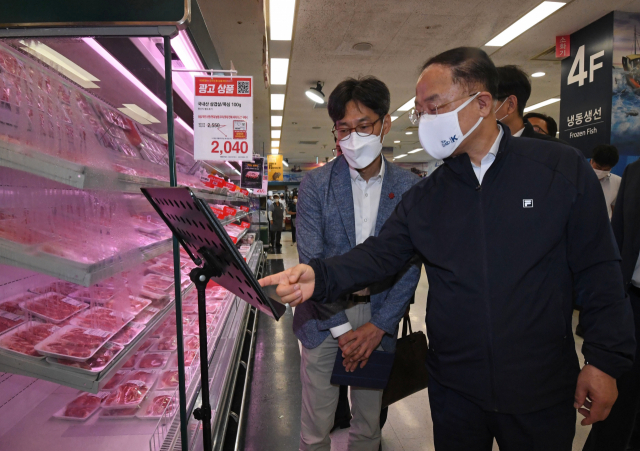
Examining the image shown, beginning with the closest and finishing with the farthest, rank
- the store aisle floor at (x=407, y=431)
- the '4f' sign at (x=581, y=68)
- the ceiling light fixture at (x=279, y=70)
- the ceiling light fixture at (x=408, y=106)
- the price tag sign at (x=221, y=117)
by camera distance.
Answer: the store aisle floor at (x=407, y=431) → the price tag sign at (x=221, y=117) → the '4f' sign at (x=581, y=68) → the ceiling light fixture at (x=279, y=70) → the ceiling light fixture at (x=408, y=106)

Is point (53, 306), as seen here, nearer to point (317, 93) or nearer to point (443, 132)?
point (443, 132)

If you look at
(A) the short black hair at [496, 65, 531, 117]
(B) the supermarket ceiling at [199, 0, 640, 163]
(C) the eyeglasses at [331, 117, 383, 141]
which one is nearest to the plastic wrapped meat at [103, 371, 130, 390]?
(C) the eyeglasses at [331, 117, 383, 141]

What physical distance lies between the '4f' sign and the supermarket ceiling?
0.42 metres

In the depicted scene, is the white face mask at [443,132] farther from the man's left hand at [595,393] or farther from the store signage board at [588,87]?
the store signage board at [588,87]

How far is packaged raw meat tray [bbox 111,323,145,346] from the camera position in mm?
1516

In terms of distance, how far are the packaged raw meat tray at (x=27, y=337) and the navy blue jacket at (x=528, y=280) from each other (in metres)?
1.46

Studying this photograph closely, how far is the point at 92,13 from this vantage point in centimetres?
134

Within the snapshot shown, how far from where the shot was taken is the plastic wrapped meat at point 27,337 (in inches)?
51.6

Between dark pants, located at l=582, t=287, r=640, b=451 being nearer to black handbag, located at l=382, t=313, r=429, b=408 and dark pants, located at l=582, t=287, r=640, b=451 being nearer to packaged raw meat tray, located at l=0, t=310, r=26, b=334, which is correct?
black handbag, located at l=382, t=313, r=429, b=408

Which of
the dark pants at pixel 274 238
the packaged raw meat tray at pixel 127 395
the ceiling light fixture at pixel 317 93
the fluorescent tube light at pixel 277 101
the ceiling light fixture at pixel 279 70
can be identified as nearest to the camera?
the packaged raw meat tray at pixel 127 395

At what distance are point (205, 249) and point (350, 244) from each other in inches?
31.5

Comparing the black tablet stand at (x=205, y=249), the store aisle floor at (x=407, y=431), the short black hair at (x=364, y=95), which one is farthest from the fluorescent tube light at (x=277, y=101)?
the black tablet stand at (x=205, y=249)

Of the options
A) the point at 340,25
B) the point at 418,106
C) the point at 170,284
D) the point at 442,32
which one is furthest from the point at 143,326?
the point at 442,32

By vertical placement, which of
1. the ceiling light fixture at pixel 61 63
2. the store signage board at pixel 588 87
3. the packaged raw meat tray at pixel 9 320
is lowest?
the packaged raw meat tray at pixel 9 320
